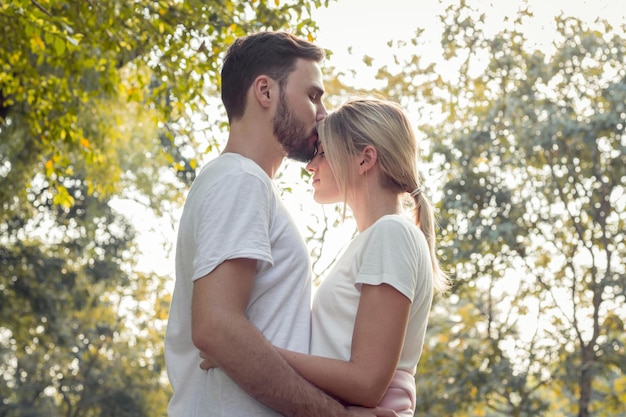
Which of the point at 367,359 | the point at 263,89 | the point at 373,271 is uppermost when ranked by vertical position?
the point at 263,89

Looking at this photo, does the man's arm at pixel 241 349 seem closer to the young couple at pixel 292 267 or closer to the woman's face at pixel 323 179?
the young couple at pixel 292 267

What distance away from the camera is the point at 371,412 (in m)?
2.54

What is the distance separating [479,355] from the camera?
38.5 ft

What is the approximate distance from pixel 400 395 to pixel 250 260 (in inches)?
23.5

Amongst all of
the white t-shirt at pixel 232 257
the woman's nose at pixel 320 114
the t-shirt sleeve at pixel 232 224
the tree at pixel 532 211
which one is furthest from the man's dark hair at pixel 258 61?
the tree at pixel 532 211

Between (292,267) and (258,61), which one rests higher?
(258,61)

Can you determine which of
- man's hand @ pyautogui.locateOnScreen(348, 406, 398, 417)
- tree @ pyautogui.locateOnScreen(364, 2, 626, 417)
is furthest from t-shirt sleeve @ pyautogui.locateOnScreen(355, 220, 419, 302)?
tree @ pyautogui.locateOnScreen(364, 2, 626, 417)

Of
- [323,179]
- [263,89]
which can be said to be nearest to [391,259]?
[323,179]

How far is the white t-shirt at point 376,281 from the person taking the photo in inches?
101

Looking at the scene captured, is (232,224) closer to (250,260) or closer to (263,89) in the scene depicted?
(250,260)

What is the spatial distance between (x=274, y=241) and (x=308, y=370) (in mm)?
361

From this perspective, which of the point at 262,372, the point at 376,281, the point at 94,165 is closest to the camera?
the point at 262,372

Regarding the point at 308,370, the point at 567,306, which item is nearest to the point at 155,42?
the point at 308,370

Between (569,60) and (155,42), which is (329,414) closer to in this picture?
(155,42)
